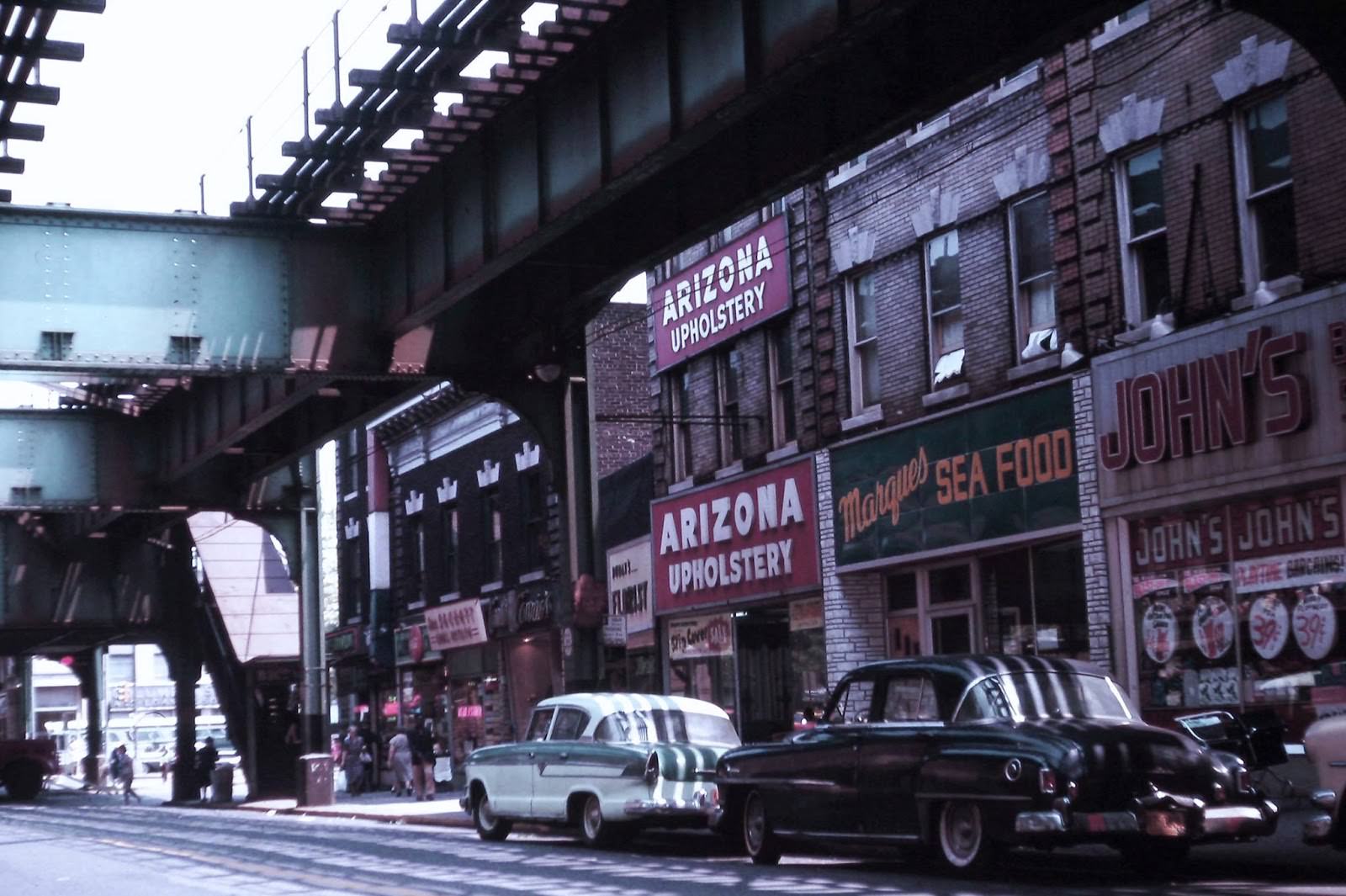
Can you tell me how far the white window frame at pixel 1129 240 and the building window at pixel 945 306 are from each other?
11.9 feet

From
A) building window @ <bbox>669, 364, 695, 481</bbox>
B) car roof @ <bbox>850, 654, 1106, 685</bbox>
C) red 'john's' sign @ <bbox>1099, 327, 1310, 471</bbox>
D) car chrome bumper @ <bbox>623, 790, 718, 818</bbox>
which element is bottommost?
car chrome bumper @ <bbox>623, 790, 718, 818</bbox>

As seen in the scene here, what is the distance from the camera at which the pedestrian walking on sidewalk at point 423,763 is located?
34844 mm

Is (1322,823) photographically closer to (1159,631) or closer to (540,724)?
(1159,631)

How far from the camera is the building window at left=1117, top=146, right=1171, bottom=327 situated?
68.2 feet

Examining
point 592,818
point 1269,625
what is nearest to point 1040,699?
point 1269,625

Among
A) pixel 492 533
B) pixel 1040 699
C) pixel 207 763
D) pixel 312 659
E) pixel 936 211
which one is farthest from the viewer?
pixel 207 763

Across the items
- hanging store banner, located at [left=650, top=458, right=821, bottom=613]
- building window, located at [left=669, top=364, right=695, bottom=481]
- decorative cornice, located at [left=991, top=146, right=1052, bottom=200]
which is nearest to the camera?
decorative cornice, located at [left=991, top=146, right=1052, bottom=200]

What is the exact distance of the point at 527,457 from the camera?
3812 cm

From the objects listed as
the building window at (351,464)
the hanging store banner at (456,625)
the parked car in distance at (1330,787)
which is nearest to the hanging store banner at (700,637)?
the hanging store banner at (456,625)

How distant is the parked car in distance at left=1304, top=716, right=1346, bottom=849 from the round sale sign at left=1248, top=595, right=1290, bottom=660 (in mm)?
6318

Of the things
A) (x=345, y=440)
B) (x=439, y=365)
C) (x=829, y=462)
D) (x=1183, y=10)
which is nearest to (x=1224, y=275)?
(x=1183, y=10)

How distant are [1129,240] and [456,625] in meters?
23.6

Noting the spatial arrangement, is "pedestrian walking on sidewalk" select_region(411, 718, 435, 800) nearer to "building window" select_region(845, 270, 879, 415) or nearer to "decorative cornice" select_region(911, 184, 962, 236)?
"building window" select_region(845, 270, 879, 415)

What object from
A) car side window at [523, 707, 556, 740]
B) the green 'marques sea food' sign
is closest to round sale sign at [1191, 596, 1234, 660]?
the green 'marques sea food' sign
